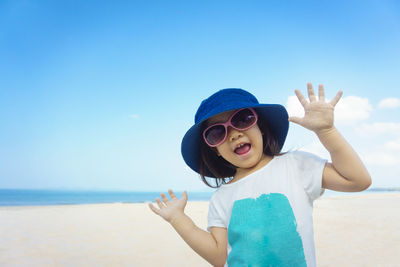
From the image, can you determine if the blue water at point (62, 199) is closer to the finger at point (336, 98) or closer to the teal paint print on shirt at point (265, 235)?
the teal paint print on shirt at point (265, 235)

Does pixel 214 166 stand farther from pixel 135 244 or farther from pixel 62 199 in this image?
pixel 62 199

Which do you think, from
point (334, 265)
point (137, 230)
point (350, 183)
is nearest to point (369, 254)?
point (334, 265)

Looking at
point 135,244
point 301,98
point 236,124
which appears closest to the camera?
point 301,98

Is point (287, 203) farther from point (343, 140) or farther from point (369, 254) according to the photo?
point (369, 254)

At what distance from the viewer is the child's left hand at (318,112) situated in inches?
59.2

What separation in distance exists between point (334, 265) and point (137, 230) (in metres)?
3.57

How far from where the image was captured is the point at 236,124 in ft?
6.23

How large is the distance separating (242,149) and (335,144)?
0.57 metres

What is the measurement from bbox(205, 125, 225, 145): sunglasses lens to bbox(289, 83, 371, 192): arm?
53cm

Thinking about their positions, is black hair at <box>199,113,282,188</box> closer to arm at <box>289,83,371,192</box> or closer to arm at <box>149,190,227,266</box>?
arm at <box>149,190,227,266</box>

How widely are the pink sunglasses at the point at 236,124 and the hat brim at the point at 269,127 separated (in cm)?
6

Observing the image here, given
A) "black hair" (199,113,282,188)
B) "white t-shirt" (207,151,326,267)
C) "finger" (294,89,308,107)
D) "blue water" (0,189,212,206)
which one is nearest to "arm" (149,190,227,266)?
"white t-shirt" (207,151,326,267)

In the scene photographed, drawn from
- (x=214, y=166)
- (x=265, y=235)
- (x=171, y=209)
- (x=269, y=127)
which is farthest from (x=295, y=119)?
(x=171, y=209)

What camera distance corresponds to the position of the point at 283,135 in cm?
214
